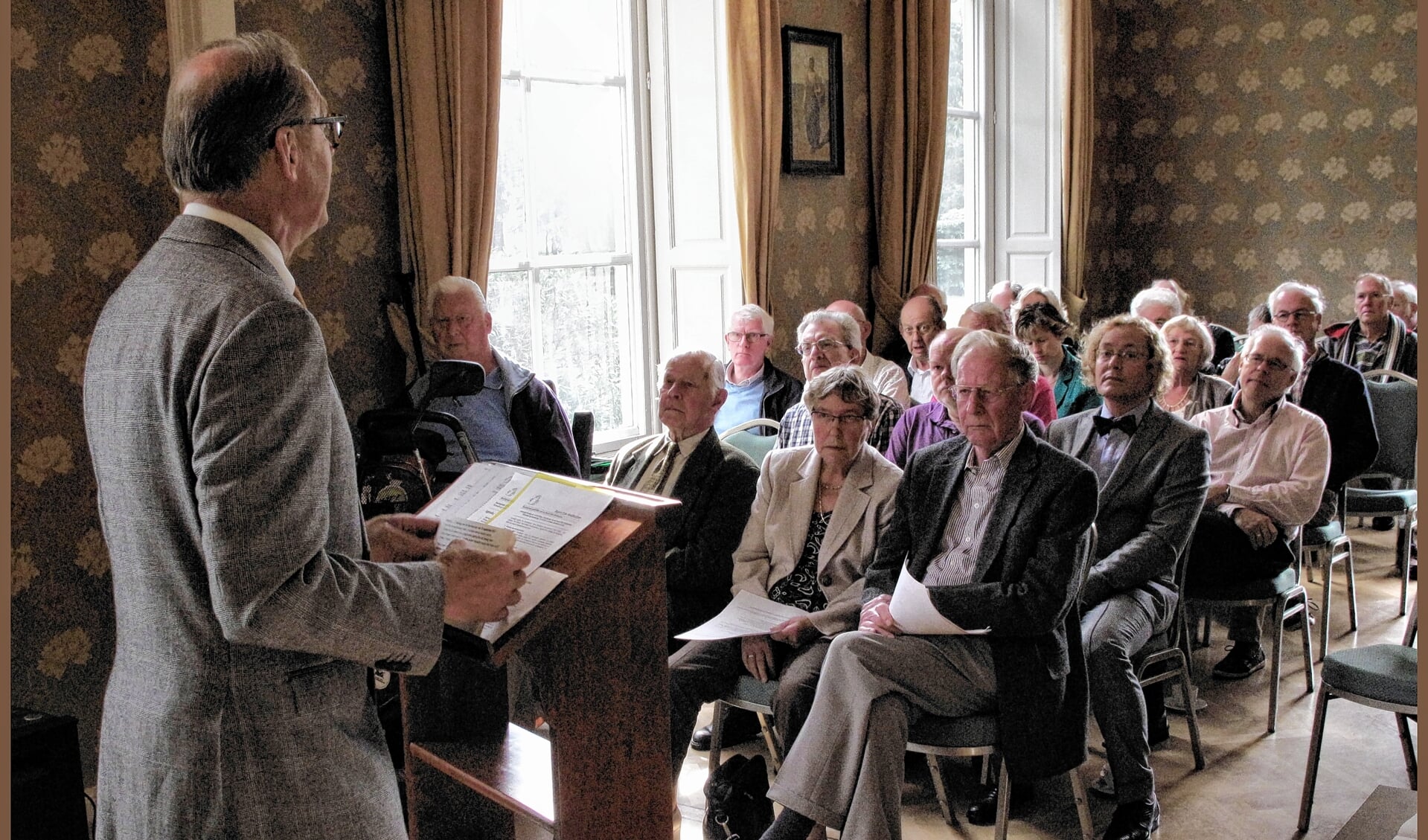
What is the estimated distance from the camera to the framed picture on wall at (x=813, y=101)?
5453 millimetres

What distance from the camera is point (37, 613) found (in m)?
3.14

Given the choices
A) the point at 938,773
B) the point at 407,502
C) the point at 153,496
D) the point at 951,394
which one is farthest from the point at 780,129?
the point at 153,496

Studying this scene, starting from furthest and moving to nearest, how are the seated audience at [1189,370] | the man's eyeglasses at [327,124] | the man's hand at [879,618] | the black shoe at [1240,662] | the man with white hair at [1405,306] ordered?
the man with white hair at [1405,306], the seated audience at [1189,370], the black shoe at [1240,662], the man's hand at [879,618], the man's eyeglasses at [327,124]

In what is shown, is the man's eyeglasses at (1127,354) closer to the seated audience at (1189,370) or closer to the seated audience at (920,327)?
the seated audience at (1189,370)

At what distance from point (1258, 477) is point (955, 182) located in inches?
149

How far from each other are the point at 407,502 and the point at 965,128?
5.08m

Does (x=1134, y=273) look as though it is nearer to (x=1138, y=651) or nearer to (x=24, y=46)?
(x=1138, y=651)

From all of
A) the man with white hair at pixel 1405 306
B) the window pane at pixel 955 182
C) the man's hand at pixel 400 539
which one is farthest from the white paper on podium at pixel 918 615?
the window pane at pixel 955 182

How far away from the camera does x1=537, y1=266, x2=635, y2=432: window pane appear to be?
477 cm

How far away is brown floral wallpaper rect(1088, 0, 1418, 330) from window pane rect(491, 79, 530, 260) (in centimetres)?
456

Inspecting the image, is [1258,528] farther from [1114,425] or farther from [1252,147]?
[1252,147]

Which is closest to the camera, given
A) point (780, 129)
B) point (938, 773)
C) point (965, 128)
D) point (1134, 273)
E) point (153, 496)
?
Result: point (153, 496)

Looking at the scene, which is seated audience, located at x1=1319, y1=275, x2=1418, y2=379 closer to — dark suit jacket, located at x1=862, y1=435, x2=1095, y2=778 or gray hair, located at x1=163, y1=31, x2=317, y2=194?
dark suit jacket, located at x1=862, y1=435, x2=1095, y2=778

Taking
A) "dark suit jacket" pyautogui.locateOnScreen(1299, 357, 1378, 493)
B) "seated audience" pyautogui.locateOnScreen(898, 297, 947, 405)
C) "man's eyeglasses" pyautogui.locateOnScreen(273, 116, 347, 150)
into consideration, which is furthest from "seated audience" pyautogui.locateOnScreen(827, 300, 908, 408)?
"man's eyeglasses" pyautogui.locateOnScreen(273, 116, 347, 150)
